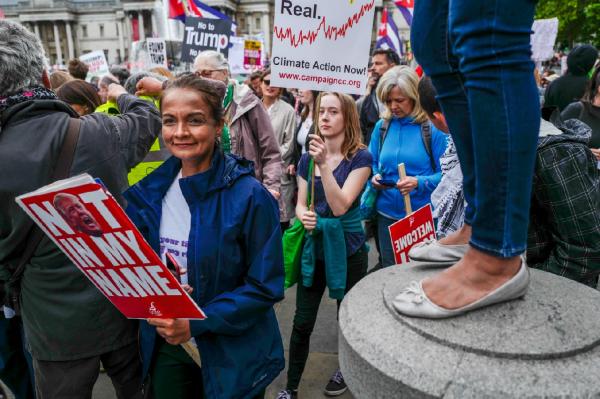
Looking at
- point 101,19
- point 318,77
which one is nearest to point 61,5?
point 101,19

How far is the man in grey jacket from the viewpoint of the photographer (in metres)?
1.97

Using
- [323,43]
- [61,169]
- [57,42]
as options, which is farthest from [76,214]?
[57,42]

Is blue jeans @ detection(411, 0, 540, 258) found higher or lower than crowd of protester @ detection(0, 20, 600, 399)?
higher

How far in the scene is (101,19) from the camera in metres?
96.5

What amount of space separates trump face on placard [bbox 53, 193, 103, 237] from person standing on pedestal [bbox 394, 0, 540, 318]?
887 mm

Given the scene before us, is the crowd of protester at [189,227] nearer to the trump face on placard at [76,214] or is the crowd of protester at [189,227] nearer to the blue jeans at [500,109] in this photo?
the blue jeans at [500,109]

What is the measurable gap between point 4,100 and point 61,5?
4251 inches

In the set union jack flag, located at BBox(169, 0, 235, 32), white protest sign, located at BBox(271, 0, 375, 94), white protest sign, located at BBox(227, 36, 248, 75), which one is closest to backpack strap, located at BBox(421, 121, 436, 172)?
white protest sign, located at BBox(271, 0, 375, 94)

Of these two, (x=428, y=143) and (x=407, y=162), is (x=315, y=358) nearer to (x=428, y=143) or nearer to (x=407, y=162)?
(x=407, y=162)

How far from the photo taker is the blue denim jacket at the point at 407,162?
3582mm

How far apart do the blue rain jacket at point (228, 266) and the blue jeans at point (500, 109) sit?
3.01 feet

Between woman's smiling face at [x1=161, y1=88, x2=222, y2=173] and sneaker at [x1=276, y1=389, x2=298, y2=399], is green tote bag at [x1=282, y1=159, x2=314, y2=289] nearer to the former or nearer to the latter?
sneaker at [x1=276, y1=389, x2=298, y2=399]

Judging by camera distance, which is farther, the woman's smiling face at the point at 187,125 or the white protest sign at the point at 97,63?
the white protest sign at the point at 97,63

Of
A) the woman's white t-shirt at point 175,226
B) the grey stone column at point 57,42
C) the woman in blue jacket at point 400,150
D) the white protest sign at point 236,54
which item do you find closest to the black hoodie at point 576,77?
the woman in blue jacket at point 400,150
